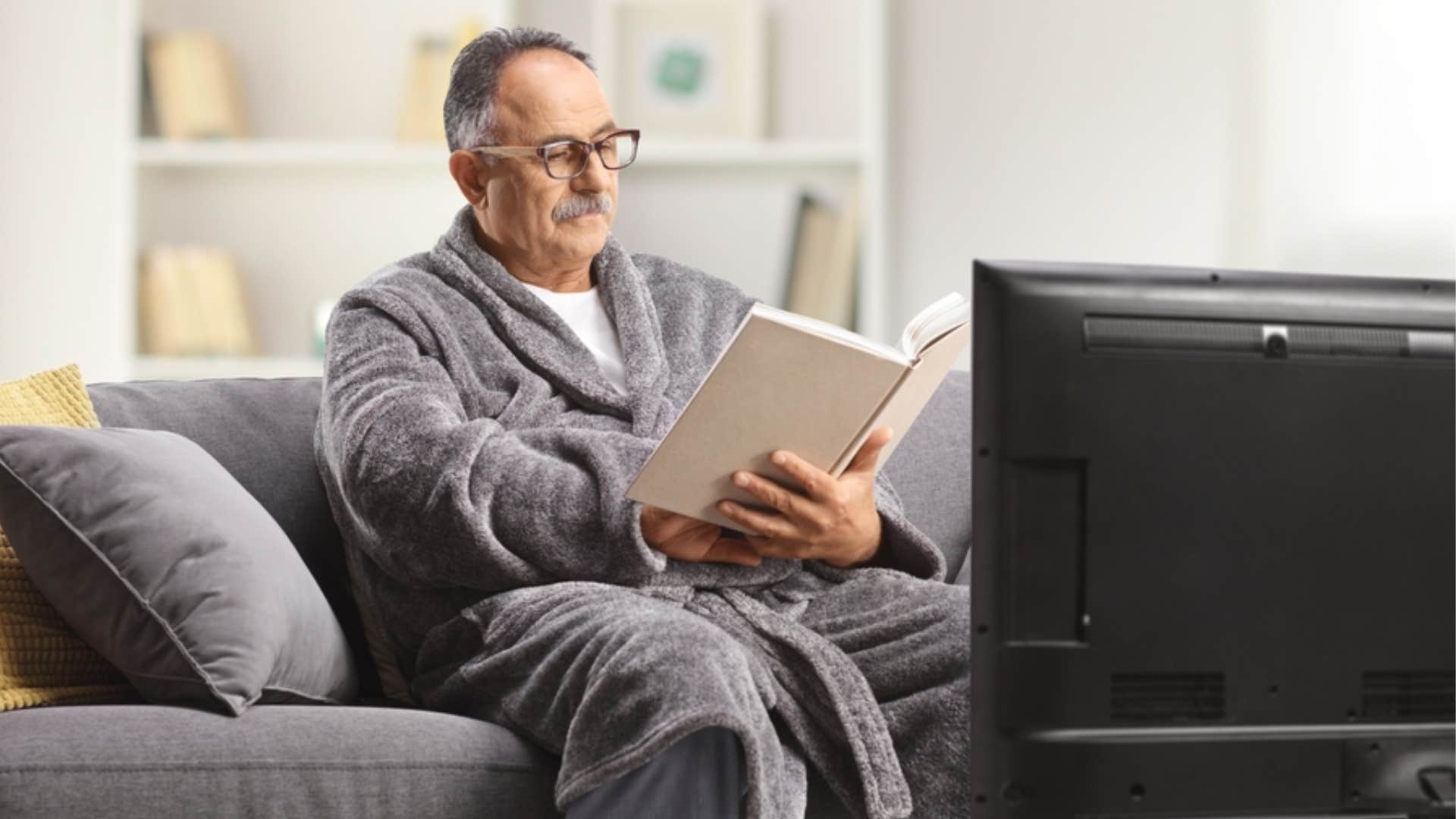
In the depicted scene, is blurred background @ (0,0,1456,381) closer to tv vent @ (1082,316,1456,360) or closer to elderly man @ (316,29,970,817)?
elderly man @ (316,29,970,817)

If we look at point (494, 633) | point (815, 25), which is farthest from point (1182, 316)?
point (815, 25)

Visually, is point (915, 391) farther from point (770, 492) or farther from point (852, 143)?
point (852, 143)

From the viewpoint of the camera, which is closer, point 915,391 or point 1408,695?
point 1408,695

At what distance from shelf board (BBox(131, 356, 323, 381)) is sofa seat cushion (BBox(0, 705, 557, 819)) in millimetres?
2259

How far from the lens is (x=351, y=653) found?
6.24 ft

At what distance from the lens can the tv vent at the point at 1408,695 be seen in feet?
3.42

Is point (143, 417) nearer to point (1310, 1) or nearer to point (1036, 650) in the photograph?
point (1036, 650)

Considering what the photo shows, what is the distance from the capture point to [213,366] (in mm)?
3773

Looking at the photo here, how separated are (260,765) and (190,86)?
2.61 meters

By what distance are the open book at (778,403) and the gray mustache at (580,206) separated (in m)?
0.51

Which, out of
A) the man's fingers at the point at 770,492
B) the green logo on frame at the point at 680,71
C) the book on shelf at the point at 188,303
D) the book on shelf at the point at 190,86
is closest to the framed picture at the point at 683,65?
the green logo on frame at the point at 680,71

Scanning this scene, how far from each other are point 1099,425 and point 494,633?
2.85 ft

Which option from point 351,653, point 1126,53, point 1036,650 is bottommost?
point 351,653

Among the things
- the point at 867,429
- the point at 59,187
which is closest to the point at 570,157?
the point at 867,429
